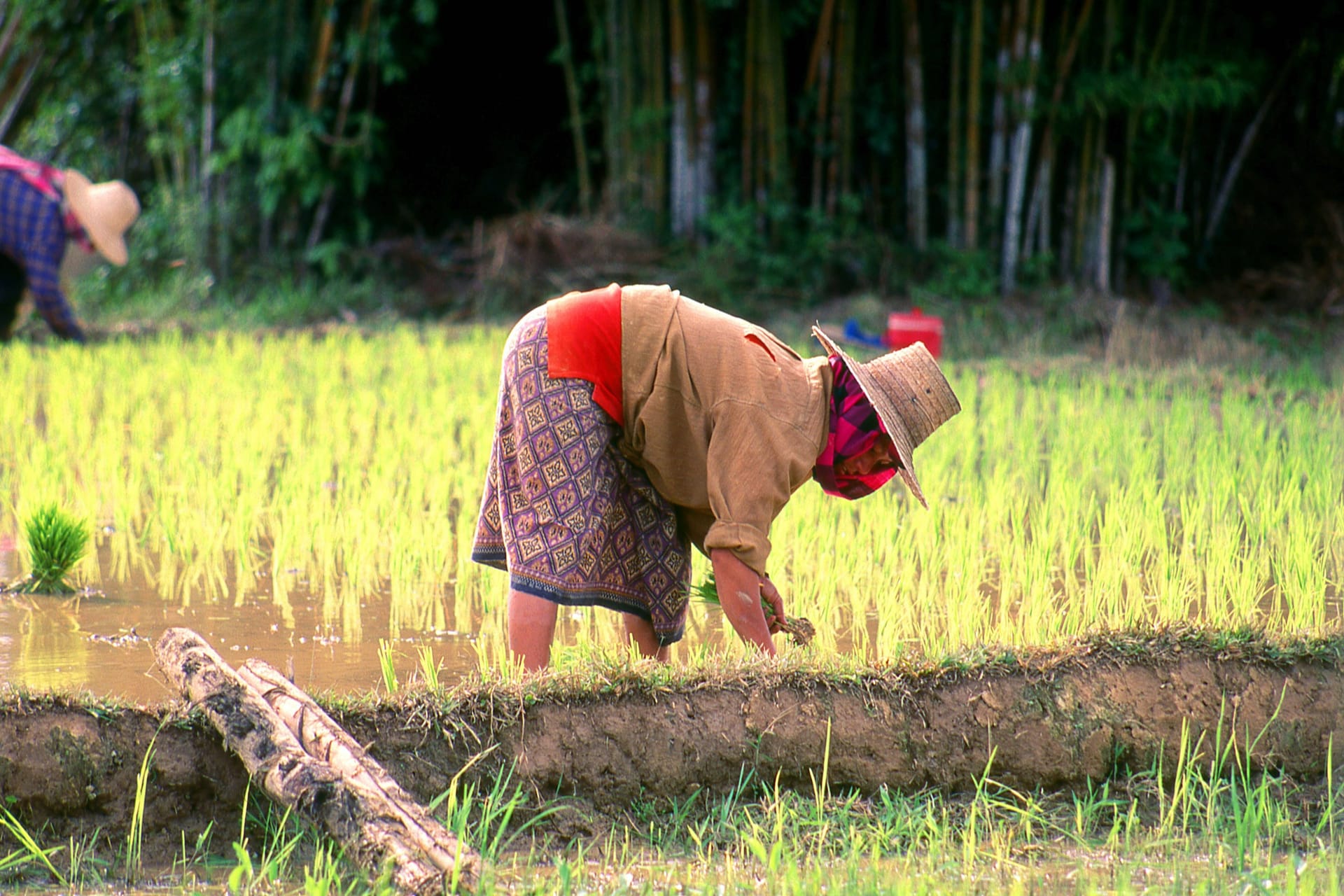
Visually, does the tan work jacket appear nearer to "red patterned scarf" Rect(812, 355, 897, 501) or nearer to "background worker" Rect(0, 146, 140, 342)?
"red patterned scarf" Rect(812, 355, 897, 501)

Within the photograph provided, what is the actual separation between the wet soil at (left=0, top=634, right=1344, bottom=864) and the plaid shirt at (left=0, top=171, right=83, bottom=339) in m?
4.65

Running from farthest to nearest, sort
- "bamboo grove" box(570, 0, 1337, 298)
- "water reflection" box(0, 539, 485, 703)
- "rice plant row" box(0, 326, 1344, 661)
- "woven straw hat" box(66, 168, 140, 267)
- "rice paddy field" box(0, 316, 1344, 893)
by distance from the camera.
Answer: "bamboo grove" box(570, 0, 1337, 298), "woven straw hat" box(66, 168, 140, 267), "rice plant row" box(0, 326, 1344, 661), "water reflection" box(0, 539, 485, 703), "rice paddy field" box(0, 316, 1344, 893)

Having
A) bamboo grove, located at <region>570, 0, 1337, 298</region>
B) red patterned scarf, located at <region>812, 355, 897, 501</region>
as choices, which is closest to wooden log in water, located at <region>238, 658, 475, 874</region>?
red patterned scarf, located at <region>812, 355, 897, 501</region>

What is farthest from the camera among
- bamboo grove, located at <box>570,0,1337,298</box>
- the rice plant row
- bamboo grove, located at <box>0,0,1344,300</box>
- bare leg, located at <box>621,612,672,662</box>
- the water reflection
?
bamboo grove, located at <box>0,0,1344,300</box>

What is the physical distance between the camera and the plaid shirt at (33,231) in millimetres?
6008

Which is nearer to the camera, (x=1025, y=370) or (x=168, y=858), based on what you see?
(x=168, y=858)

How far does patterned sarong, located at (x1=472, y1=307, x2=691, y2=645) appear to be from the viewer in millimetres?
2398

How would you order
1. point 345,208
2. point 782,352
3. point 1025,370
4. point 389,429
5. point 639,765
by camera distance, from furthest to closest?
1. point 345,208
2. point 1025,370
3. point 389,429
4. point 782,352
5. point 639,765

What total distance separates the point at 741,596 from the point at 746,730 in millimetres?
245

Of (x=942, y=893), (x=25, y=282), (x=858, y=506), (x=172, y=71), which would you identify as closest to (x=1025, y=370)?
(x=858, y=506)

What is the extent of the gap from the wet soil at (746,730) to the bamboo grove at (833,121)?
5.72 m

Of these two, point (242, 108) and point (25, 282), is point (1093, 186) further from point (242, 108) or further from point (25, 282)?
point (25, 282)

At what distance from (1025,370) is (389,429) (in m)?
3.19

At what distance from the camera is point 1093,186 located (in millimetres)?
8484
